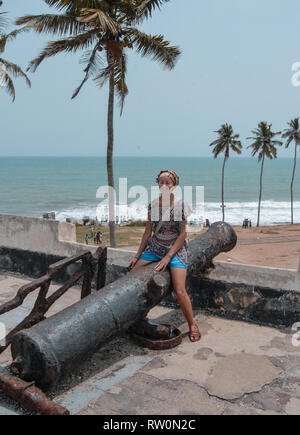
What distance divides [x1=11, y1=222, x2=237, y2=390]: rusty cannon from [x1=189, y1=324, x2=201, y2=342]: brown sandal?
1.62ft

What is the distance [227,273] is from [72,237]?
2.44 m

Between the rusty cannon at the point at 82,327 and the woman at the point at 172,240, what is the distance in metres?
0.12

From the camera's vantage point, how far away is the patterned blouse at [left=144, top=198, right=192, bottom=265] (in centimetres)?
410

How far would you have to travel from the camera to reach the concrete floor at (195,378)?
3.05 metres

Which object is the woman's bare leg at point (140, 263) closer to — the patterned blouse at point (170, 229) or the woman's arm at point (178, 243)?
the patterned blouse at point (170, 229)

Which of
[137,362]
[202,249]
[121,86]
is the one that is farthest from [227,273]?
[121,86]

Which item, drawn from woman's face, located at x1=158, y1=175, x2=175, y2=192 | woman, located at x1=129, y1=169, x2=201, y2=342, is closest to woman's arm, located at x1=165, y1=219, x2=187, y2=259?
woman, located at x1=129, y1=169, x2=201, y2=342

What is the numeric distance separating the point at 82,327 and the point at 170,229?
4.55ft

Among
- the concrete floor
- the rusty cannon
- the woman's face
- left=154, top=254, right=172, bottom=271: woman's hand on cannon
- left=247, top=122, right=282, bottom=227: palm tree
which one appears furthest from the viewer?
left=247, top=122, right=282, bottom=227: palm tree

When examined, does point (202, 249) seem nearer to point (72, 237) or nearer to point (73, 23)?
point (72, 237)

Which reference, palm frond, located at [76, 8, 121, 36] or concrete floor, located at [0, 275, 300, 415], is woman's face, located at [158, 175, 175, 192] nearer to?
concrete floor, located at [0, 275, 300, 415]

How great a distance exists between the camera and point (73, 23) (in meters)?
13.7

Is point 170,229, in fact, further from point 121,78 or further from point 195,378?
point 121,78
